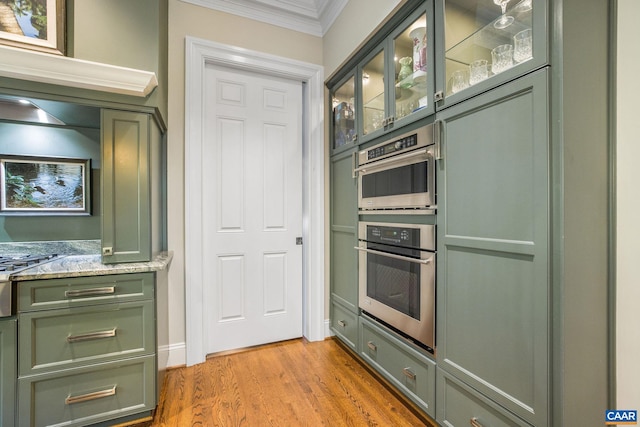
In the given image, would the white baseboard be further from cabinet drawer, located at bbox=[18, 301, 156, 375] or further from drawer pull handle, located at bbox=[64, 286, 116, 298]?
drawer pull handle, located at bbox=[64, 286, 116, 298]

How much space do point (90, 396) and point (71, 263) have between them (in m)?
0.74

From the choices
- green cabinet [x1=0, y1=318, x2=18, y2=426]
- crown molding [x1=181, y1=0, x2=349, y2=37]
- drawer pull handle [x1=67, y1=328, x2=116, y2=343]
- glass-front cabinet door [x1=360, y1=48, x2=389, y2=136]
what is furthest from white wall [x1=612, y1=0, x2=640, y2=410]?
green cabinet [x1=0, y1=318, x2=18, y2=426]

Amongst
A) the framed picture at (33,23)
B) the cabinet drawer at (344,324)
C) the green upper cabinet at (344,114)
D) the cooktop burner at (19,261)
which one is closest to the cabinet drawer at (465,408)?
the cabinet drawer at (344,324)

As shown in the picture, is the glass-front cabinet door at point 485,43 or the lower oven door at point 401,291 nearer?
the glass-front cabinet door at point 485,43

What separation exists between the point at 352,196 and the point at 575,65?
1.52 m

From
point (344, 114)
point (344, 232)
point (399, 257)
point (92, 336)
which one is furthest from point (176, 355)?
point (344, 114)

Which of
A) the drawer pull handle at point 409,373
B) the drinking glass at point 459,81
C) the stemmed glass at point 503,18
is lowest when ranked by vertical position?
the drawer pull handle at point 409,373

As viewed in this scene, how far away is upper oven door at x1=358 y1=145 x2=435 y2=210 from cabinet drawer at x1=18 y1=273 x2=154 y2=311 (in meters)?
1.48

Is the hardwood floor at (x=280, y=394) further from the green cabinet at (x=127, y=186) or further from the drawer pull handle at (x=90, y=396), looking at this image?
the green cabinet at (x=127, y=186)

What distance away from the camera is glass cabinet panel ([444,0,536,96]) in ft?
4.02

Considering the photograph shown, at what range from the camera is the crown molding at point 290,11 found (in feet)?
8.01

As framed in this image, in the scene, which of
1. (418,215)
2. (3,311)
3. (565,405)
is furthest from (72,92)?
(565,405)

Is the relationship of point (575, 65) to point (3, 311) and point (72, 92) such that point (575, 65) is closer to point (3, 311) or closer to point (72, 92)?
point (72, 92)

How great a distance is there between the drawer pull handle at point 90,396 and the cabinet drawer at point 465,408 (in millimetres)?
1755
